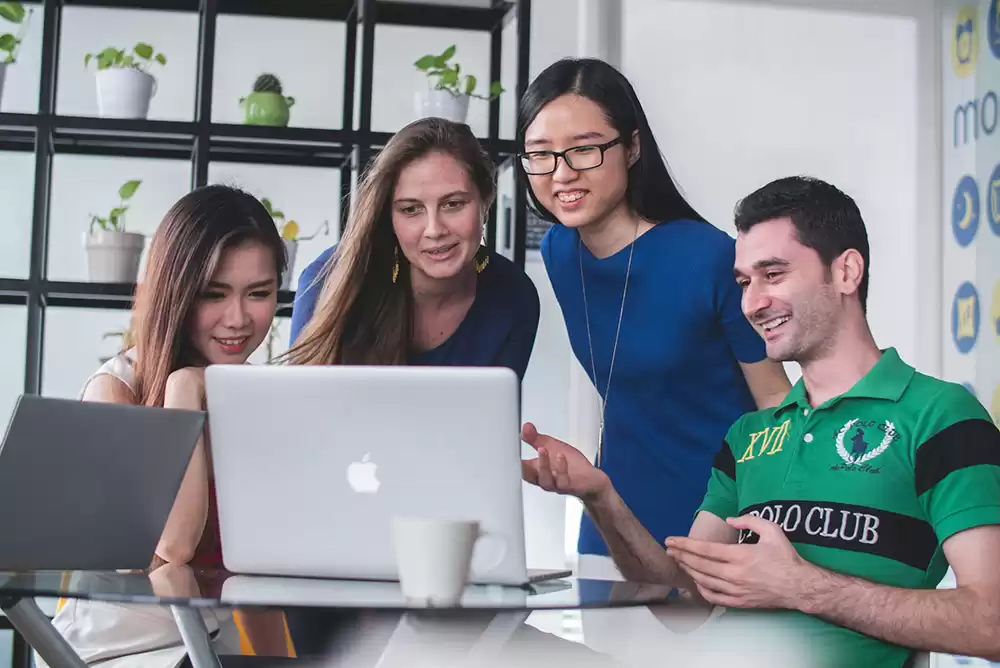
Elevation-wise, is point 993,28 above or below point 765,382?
above

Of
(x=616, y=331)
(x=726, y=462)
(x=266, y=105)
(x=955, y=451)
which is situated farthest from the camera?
(x=266, y=105)

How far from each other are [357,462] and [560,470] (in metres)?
0.37

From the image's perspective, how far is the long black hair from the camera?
7.25ft

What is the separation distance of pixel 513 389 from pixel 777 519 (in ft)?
1.69

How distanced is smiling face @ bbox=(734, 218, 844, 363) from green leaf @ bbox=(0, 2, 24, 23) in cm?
251

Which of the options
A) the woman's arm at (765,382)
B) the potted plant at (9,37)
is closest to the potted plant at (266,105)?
the potted plant at (9,37)

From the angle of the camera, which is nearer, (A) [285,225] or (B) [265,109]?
(B) [265,109]

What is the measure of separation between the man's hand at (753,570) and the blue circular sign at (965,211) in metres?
2.93

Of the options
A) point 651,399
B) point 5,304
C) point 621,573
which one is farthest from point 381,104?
point 621,573

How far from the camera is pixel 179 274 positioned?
6.40ft

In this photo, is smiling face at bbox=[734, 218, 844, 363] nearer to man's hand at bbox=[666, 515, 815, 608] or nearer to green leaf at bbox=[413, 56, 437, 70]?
man's hand at bbox=[666, 515, 815, 608]

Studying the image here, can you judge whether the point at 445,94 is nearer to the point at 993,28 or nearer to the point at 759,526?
the point at 993,28

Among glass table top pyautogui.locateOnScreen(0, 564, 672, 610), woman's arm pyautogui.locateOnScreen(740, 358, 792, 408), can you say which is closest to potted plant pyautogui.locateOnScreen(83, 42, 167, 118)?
woman's arm pyautogui.locateOnScreen(740, 358, 792, 408)

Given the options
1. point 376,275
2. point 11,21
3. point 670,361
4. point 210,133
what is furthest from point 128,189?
point 670,361
